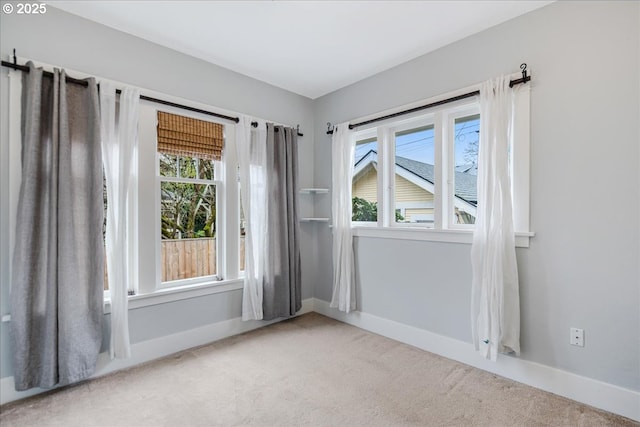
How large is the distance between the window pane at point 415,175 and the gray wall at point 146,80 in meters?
1.17

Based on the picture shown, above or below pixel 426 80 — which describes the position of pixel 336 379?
below

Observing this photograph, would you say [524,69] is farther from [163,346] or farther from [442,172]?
[163,346]

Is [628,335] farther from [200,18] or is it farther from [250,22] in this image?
[200,18]

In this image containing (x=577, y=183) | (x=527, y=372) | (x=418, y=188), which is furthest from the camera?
(x=418, y=188)

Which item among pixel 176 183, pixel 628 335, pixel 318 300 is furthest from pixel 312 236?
pixel 628 335

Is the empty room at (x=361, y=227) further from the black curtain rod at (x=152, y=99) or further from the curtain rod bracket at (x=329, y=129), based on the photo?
the curtain rod bracket at (x=329, y=129)

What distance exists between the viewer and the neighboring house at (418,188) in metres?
2.61

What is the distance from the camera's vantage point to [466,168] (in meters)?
2.62

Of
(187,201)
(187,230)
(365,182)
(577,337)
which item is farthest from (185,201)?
(577,337)

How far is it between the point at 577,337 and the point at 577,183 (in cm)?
99

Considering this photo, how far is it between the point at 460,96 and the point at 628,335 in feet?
6.28

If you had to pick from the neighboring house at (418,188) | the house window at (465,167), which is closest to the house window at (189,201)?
the neighboring house at (418,188)

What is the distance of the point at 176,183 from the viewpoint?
9.18ft

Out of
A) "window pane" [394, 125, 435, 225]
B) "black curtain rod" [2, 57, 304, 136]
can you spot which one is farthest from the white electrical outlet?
"black curtain rod" [2, 57, 304, 136]
